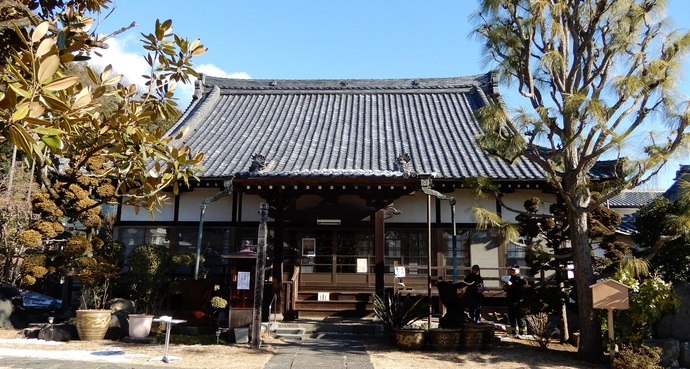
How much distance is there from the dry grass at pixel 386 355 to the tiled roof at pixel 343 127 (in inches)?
153

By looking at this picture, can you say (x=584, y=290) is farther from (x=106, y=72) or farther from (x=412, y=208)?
(x=106, y=72)

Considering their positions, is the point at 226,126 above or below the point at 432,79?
below

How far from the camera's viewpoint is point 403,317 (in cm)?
964

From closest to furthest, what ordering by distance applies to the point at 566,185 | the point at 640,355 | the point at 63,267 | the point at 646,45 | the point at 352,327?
the point at 640,355
the point at 646,45
the point at 566,185
the point at 352,327
the point at 63,267

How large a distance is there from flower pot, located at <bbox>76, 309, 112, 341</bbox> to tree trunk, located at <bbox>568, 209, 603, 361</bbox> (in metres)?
9.01

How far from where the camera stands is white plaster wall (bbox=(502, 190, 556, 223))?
43.4ft

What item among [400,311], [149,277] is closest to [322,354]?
[400,311]

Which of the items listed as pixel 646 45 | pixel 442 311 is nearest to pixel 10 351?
pixel 442 311

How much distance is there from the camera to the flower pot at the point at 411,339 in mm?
9156

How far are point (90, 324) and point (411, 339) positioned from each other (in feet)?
20.7

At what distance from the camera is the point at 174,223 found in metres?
13.7

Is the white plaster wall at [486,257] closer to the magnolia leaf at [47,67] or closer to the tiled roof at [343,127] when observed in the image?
the tiled roof at [343,127]

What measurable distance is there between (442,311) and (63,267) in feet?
30.3

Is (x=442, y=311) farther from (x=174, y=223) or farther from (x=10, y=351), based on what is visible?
(x=10, y=351)
